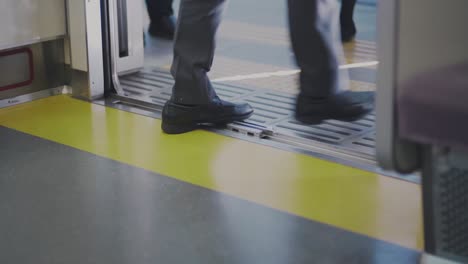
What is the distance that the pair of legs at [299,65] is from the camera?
278 centimetres

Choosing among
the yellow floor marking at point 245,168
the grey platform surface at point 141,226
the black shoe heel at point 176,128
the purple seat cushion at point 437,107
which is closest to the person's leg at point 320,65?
the yellow floor marking at point 245,168

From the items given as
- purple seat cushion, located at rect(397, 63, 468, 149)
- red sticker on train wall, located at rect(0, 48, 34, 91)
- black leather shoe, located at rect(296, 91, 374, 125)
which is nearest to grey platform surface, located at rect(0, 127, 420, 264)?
purple seat cushion, located at rect(397, 63, 468, 149)

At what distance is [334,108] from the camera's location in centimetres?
292

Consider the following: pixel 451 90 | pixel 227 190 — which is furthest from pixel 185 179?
pixel 451 90

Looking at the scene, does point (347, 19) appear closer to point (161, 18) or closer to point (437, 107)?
point (161, 18)

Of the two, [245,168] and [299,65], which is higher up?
[299,65]

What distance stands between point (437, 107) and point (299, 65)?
1315mm

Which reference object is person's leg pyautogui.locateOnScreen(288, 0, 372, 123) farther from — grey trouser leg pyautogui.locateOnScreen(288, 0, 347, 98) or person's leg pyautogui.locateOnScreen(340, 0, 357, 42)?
person's leg pyautogui.locateOnScreen(340, 0, 357, 42)

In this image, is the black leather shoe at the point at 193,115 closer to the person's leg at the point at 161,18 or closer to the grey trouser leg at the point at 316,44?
the grey trouser leg at the point at 316,44

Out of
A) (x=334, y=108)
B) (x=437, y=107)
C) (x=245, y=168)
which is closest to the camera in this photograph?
(x=437, y=107)

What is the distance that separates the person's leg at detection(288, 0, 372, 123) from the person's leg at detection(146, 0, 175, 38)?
6.11ft

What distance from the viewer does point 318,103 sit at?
9.55ft

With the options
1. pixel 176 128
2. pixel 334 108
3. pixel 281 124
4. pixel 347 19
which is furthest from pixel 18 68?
pixel 347 19

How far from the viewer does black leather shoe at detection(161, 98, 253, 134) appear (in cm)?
301
